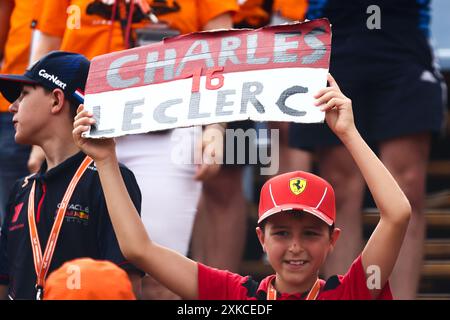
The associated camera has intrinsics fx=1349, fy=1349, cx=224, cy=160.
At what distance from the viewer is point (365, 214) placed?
7410 millimetres

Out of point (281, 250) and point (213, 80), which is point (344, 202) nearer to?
point (281, 250)

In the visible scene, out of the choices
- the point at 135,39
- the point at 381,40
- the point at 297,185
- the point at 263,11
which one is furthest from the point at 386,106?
the point at 297,185

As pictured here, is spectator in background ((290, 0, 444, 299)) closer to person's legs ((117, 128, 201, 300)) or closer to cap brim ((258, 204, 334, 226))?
person's legs ((117, 128, 201, 300))

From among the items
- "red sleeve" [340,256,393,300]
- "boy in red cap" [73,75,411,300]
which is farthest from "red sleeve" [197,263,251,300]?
"red sleeve" [340,256,393,300]

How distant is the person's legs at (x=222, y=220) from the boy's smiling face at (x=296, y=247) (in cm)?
204

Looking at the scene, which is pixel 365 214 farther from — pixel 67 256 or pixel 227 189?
pixel 67 256

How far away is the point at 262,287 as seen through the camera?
4629 mm

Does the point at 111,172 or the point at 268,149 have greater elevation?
the point at 268,149

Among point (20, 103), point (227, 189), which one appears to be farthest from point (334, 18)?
point (20, 103)

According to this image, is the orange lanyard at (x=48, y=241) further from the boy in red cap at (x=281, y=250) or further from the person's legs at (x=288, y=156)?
the person's legs at (x=288, y=156)

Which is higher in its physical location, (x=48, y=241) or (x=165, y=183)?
(x=165, y=183)

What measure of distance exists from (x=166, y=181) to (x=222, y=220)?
2.76 ft

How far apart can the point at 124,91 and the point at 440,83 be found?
205 centimetres

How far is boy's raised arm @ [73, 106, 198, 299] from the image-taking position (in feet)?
15.0
